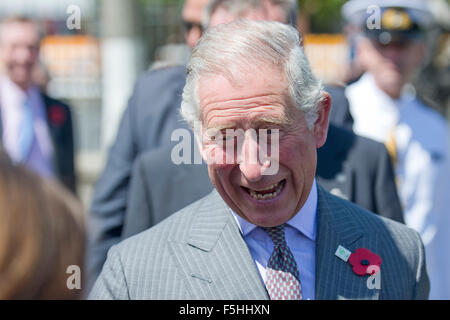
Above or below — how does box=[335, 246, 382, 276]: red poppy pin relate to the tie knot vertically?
below

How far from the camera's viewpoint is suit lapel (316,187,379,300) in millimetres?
1958

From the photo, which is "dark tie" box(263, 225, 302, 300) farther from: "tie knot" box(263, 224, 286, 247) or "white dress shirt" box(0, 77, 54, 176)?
"white dress shirt" box(0, 77, 54, 176)

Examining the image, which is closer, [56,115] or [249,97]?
[249,97]

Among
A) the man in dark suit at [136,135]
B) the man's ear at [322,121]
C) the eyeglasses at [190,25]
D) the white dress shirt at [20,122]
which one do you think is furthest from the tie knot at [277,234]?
the white dress shirt at [20,122]

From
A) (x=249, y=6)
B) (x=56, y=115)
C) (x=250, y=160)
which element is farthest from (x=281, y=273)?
(x=56, y=115)

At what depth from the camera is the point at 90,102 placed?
16.7 m

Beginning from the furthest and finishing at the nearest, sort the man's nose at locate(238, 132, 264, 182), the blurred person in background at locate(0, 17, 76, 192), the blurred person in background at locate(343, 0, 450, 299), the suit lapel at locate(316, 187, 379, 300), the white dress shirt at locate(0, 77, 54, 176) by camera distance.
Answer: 1. the blurred person in background at locate(0, 17, 76, 192)
2. the white dress shirt at locate(0, 77, 54, 176)
3. the blurred person in background at locate(343, 0, 450, 299)
4. the suit lapel at locate(316, 187, 379, 300)
5. the man's nose at locate(238, 132, 264, 182)

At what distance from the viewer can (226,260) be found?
1965 mm

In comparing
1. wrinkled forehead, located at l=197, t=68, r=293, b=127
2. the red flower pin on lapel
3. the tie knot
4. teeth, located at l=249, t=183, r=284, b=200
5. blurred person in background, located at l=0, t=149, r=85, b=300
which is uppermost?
wrinkled forehead, located at l=197, t=68, r=293, b=127

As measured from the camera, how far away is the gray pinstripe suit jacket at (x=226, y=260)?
1.94 meters

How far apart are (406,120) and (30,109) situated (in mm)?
2553

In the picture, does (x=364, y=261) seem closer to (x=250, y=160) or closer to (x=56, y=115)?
(x=250, y=160)

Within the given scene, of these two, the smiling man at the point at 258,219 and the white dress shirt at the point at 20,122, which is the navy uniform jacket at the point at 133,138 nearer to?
the smiling man at the point at 258,219

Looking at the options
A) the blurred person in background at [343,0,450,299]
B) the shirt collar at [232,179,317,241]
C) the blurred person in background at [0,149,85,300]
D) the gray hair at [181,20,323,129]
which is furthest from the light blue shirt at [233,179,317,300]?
the blurred person in background at [343,0,450,299]
